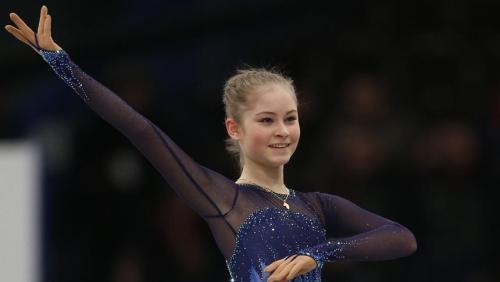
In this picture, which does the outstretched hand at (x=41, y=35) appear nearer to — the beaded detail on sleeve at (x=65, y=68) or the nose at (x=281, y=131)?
the beaded detail on sleeve at (x=65, y=68)

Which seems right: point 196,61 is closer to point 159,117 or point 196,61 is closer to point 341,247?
point 159,117

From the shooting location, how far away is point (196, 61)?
7.57 meters

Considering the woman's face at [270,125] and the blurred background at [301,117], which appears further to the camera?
the blurred background at [301,117]

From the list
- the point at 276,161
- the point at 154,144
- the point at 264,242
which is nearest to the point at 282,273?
the point at 264,242

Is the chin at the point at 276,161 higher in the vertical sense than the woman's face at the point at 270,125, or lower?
lower

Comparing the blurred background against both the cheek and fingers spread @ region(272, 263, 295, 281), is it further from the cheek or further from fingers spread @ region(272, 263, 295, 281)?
fingers spread @ region(272, 263, 295, 281)

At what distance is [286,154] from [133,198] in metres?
2.71

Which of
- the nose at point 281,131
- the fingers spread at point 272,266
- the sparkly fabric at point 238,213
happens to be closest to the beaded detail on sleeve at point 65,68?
the sparkly fabric at point 238,213

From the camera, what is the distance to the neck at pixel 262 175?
3.75 m

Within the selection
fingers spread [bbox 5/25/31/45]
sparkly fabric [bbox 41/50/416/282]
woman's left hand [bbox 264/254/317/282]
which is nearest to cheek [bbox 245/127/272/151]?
sparkly fabric [bbox 41/50/416/282]

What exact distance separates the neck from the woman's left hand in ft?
1.39

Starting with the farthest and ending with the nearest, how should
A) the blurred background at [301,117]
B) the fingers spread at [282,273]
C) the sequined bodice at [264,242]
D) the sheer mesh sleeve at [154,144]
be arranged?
the blurred background at [301,117]
the sequined bodice at [264,242]
the sheer mesh sleeve at [154,144]
the fingers spread at [282,273]

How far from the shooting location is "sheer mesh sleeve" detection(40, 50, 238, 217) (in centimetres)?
343

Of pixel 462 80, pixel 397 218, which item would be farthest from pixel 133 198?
pixel 462 80
